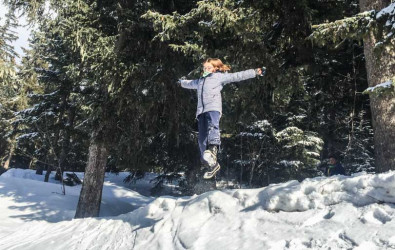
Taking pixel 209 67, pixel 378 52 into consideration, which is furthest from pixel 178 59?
pixel 378 52

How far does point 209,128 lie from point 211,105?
14.2 inches

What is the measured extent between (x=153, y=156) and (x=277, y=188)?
392 inches

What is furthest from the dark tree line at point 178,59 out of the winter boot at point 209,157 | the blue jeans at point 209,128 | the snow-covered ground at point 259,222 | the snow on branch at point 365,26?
the winter boot at point 209,157

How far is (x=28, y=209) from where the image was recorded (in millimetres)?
11531

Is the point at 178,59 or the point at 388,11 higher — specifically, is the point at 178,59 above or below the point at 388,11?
above

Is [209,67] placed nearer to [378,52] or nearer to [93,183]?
[378,52]

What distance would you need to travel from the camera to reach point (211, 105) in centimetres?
498

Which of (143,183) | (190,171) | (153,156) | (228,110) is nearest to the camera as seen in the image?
(228,110)

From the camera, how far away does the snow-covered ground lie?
10.5ft

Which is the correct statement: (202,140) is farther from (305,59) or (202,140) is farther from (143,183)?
(143,183)

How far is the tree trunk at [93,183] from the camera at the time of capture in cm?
896

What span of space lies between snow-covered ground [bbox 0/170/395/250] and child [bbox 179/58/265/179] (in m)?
0.72

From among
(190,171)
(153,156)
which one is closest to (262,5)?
(153,156)

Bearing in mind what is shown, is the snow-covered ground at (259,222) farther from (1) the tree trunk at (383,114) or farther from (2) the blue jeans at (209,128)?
(1) the tree trunk at (383,114)
